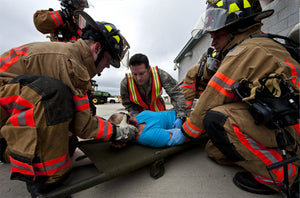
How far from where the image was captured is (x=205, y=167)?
52.9 inches

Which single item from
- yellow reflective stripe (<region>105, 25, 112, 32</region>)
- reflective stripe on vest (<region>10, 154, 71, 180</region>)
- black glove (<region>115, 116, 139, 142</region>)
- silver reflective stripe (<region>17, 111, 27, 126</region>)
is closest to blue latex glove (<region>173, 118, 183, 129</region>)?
black glove (<region>115, 116, 139, 142</region>)

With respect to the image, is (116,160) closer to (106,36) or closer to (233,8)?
(106,36)

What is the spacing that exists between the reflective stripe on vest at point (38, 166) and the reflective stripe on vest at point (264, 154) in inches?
51.9

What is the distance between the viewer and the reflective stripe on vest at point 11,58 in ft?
3.05

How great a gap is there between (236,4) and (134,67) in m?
1.60

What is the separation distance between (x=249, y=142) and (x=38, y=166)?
1500 millimetres

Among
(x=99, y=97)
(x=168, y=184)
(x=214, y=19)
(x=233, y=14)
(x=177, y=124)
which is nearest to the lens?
(x=168, y=184)

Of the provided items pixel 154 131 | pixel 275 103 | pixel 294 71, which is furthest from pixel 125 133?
pixel 294 71

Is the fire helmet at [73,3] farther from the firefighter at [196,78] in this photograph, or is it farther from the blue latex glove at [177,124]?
the blue latex glove at [177,124]

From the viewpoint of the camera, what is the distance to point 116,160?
1.12m

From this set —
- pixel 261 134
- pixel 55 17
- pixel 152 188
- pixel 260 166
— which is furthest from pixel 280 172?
pixel 55 17

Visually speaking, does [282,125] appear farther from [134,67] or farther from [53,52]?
[134,67]

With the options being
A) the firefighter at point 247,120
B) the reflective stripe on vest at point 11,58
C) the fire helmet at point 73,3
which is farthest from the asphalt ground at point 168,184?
the fire helmet at point 73,3

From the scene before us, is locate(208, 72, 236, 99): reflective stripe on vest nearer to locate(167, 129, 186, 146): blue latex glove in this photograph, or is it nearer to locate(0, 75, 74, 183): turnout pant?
locate(167, 129, 186, 146): blue latex glove
